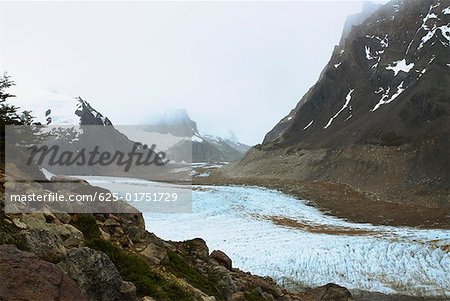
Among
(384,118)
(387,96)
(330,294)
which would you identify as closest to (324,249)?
(330,294)

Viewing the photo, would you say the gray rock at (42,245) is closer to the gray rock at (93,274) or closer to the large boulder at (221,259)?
the gray rock at (93,274)

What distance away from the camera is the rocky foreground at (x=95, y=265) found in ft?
21.7

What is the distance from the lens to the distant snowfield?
2233cm

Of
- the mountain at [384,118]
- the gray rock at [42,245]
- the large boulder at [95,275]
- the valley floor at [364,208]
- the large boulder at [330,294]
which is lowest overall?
the large boulder at [330,294]

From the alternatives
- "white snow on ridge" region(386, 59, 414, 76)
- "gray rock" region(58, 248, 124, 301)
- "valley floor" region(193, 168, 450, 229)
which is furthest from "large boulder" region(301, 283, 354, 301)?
"white snow on ridge" region(386, 59, 414, 76)

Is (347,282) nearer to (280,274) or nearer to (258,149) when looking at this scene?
(280,274)

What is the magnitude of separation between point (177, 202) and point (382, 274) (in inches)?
927

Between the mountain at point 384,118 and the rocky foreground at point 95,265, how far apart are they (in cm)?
4244

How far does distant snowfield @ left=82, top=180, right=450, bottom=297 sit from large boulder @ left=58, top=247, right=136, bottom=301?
15509mm

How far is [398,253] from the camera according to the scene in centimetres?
2489

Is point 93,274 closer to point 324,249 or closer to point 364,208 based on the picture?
point 324,249

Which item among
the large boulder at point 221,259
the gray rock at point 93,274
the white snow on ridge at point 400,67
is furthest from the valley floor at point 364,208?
the white snow on ridge at point 400,67

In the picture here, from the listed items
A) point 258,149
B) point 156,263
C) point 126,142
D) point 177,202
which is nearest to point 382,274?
point 156,263

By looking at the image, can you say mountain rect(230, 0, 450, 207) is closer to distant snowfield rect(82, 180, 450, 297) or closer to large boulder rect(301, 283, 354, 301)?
distant snowfield rect(82, 180, 450, 297)
